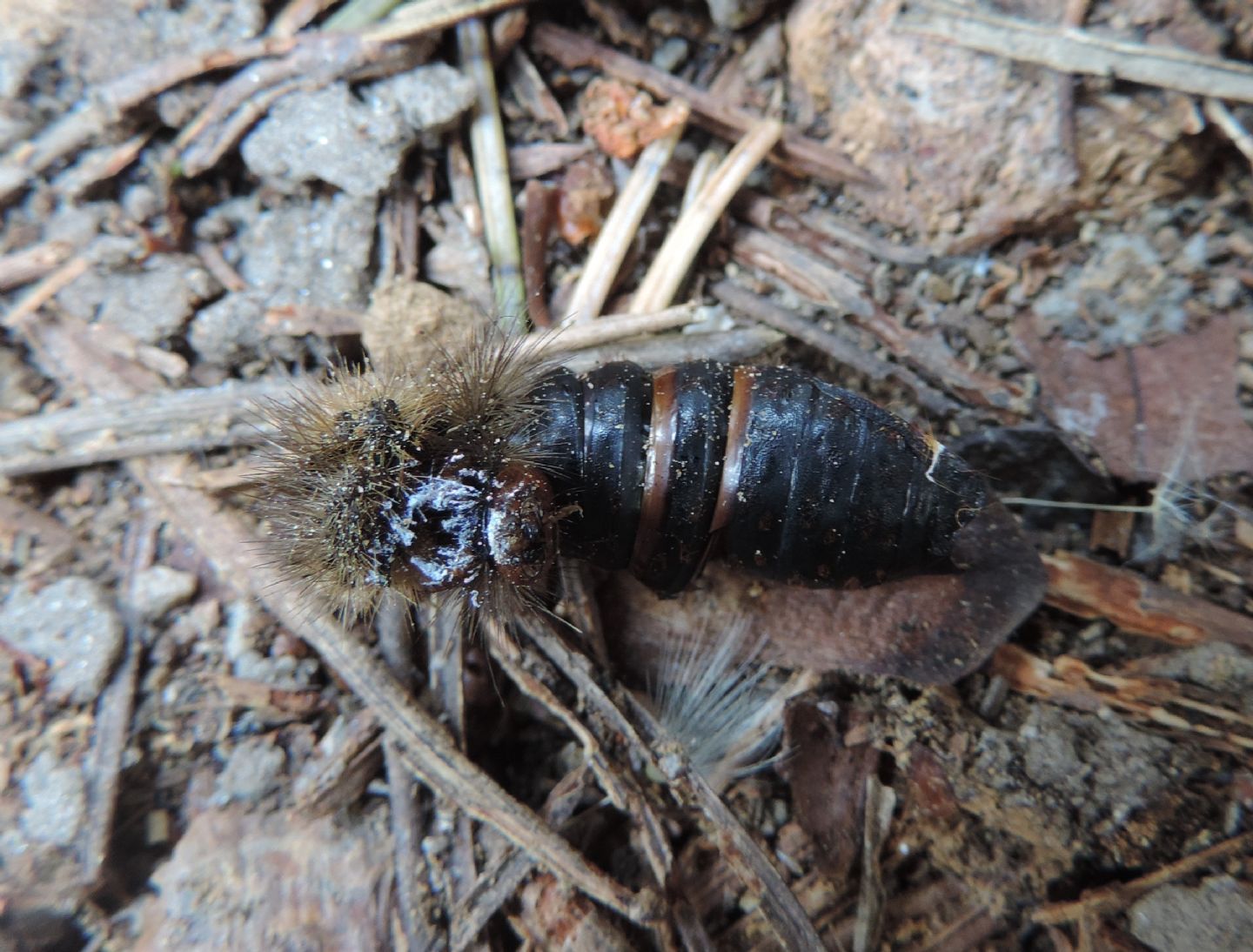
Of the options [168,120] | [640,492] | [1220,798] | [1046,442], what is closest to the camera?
[1220,798]

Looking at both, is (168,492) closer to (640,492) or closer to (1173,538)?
(640,492)

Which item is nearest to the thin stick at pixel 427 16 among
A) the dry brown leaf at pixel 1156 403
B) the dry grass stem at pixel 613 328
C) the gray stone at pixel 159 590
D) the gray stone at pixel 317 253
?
the gray stone at pixel 317 253

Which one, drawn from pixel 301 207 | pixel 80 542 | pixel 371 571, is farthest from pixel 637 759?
pixel 301 207

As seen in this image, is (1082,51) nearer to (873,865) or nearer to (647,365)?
(647,365)

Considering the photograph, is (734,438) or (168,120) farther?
(168,120)

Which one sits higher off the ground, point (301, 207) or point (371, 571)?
point (301, 207)

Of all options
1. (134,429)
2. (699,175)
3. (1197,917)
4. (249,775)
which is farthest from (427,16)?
(1197,917)

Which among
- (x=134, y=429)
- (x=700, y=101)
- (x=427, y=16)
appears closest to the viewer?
(x=134, y=429)
